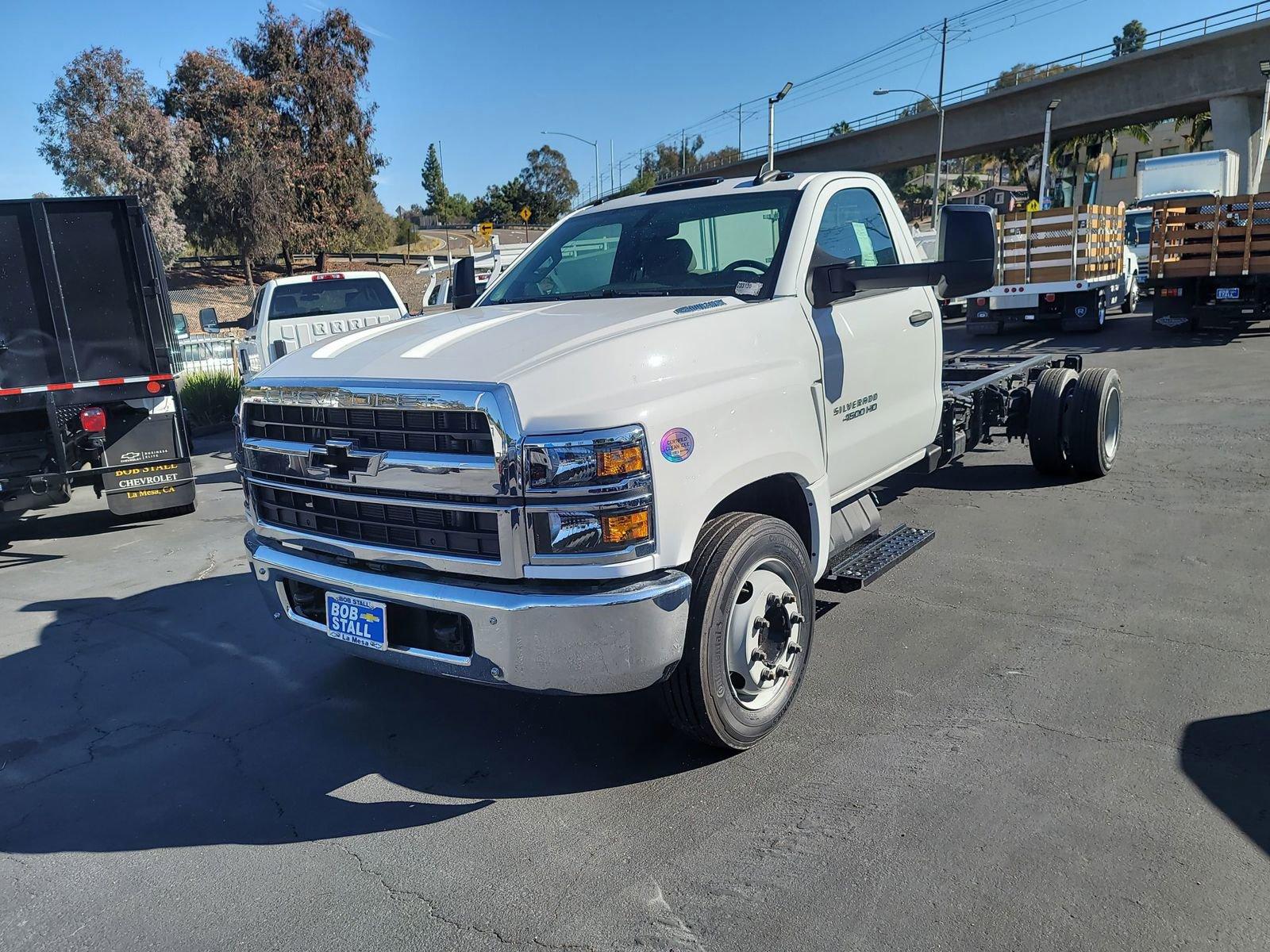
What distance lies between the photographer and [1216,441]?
899 cm

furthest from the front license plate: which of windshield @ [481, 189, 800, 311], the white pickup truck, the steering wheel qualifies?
the white pickup truck

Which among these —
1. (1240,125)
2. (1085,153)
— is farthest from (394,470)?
(1085,153)

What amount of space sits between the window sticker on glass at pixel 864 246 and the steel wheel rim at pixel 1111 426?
12.3 ft

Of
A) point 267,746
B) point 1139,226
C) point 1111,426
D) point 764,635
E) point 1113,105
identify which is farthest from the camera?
point 1113,105

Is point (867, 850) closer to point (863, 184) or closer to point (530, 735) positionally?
point (530, 735)

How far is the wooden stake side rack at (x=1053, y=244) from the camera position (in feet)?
59.5

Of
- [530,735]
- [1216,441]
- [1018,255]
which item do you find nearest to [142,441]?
[530,735]

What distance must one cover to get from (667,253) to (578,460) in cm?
187

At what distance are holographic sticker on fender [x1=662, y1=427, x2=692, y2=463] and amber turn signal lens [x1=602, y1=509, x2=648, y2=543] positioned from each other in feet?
0.71

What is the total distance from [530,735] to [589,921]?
49.2 inches

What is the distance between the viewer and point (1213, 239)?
55.3ft

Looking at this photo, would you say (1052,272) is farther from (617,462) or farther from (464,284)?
(617,462)

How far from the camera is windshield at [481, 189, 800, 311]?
168 inches

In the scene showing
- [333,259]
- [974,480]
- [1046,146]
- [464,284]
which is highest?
[1046,146]
